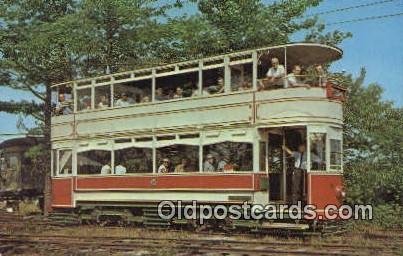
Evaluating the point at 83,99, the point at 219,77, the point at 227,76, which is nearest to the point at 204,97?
the point at 219,77

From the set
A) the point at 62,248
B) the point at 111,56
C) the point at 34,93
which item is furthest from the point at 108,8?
the point at 62,248

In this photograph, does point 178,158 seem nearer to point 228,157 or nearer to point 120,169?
point 228,157

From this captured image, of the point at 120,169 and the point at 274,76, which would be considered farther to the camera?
the point at 120,169

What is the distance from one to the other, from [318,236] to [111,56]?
42.9 feet

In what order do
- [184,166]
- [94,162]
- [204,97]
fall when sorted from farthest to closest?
[94,162], [184,166], [204,97]

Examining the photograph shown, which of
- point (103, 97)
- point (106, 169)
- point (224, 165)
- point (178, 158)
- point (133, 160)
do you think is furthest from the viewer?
point (103, 97)

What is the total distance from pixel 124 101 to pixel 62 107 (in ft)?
9.45

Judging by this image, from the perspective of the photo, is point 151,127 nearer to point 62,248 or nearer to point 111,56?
point 62,248

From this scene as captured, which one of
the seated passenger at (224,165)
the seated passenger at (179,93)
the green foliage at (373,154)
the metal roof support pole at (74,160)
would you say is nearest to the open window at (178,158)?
the seated passenger at (224,165)

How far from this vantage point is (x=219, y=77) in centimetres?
1555

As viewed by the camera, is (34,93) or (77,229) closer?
(77,229)

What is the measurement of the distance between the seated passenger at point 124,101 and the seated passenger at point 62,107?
220 cm

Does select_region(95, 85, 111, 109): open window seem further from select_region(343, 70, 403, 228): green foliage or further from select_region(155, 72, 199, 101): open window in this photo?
select_region(343, 70, 403, 228): green foliage

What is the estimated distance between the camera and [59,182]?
1870cm
